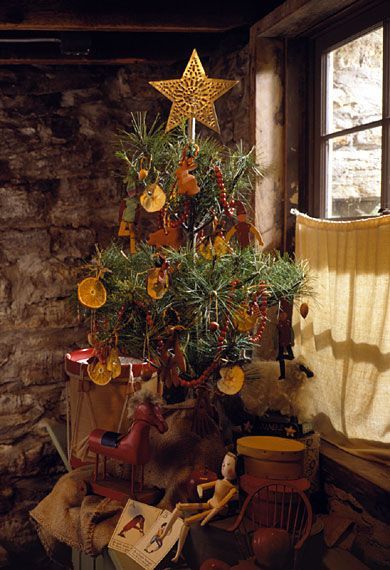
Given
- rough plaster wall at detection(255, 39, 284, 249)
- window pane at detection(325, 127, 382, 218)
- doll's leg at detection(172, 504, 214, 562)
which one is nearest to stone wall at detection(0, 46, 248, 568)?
rough plaster wall at detection(255, 39, 284, 249)

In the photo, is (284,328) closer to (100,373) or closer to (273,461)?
(273,461)

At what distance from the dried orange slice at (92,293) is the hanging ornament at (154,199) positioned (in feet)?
0.88

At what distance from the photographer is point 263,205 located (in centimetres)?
249

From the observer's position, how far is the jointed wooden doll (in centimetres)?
181

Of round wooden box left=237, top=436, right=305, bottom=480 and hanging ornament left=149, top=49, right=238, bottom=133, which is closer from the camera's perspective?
round wooden box left=237, top=436, right=305, bottom=480

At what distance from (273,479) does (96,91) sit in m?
2.20

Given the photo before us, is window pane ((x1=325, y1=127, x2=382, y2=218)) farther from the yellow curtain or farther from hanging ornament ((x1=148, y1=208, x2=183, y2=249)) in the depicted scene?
hanging ornament ((x1=148, y1=208, x2=183, y2=249))

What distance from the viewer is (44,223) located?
327 cm

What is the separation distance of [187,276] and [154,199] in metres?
0.24

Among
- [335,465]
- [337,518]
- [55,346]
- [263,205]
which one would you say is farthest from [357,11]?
[55,346]

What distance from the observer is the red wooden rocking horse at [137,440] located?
6.44 ft

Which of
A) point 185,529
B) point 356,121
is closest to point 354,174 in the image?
point 356,121

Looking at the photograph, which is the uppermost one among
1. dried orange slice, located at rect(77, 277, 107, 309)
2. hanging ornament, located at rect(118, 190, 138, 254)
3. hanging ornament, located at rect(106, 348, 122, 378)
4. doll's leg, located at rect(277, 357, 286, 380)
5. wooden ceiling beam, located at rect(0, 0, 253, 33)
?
wooden ceiling beam, located at rect(0, 0, 253, 33)

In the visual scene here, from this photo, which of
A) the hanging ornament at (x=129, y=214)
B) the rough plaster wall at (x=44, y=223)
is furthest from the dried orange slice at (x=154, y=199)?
the rough plaster wall at (x=44, y=223)
